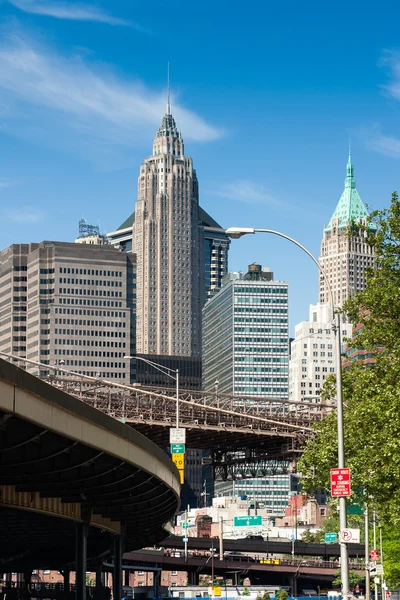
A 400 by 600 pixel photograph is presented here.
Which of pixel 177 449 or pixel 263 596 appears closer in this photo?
pixel 177 449

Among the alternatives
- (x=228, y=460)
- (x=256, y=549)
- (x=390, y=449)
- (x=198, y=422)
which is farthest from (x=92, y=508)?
(x=256, y=549)

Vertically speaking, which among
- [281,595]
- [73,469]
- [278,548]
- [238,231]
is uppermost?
[238,231]

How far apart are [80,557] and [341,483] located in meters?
17.1

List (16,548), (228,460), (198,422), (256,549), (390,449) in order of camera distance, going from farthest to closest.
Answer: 1. (256,549)
2. (228,460)
3. (198,422)
4. (16,548)
5. (390,449)

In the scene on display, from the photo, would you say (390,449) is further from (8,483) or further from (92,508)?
(8,483)

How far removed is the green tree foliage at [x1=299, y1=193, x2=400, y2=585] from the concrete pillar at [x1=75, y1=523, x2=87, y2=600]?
9.88 meters

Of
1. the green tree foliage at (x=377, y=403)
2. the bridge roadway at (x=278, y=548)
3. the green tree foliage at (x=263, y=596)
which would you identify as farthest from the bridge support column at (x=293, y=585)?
the green tree foliage at (x=377, y=403)

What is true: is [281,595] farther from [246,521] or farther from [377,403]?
[377,403]

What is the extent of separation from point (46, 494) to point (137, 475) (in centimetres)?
301

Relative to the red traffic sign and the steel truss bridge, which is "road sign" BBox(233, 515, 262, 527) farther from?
the red traffic sign

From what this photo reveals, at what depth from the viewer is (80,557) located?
1836 inches

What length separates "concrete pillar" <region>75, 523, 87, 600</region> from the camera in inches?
1784

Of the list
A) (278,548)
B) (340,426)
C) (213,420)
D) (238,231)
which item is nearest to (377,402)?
(340,426)

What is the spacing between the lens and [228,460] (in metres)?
149
